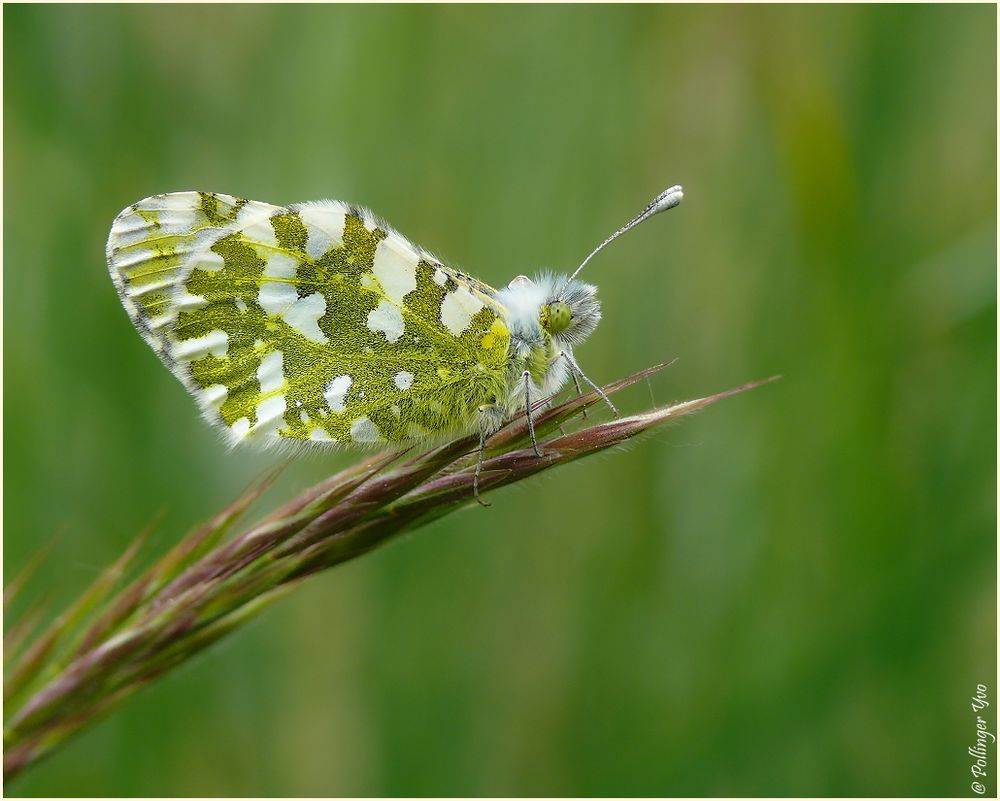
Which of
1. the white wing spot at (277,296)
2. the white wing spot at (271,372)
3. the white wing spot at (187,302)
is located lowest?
the white wing spot at (271,372)

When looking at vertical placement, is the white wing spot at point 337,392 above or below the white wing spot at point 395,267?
below

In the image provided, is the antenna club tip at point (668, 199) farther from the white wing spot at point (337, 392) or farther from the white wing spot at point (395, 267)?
the white wing spot at point (337, 392)

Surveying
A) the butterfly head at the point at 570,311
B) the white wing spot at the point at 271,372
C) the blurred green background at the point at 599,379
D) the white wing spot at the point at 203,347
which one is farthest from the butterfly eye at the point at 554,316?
the white wing spot at the point at 203,347

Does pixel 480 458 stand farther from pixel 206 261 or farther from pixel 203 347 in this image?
pixel 206 261

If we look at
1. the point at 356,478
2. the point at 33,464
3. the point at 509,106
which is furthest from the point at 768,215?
the point at 33,464

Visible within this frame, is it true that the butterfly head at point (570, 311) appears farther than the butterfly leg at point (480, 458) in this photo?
Yes

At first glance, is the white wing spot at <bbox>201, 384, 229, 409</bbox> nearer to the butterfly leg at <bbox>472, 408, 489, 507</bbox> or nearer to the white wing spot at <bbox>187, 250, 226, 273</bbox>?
the white wing spot at <bbox>187, 250, 226, 273</bbox>

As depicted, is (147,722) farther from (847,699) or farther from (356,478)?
(847,699)

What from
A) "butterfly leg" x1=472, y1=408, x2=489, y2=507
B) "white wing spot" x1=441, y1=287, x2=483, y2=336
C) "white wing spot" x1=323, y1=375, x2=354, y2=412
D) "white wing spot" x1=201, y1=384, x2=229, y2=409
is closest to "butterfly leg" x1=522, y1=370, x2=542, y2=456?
"butterfly leg" x1=472, y1=408, x2=489, y2=507
